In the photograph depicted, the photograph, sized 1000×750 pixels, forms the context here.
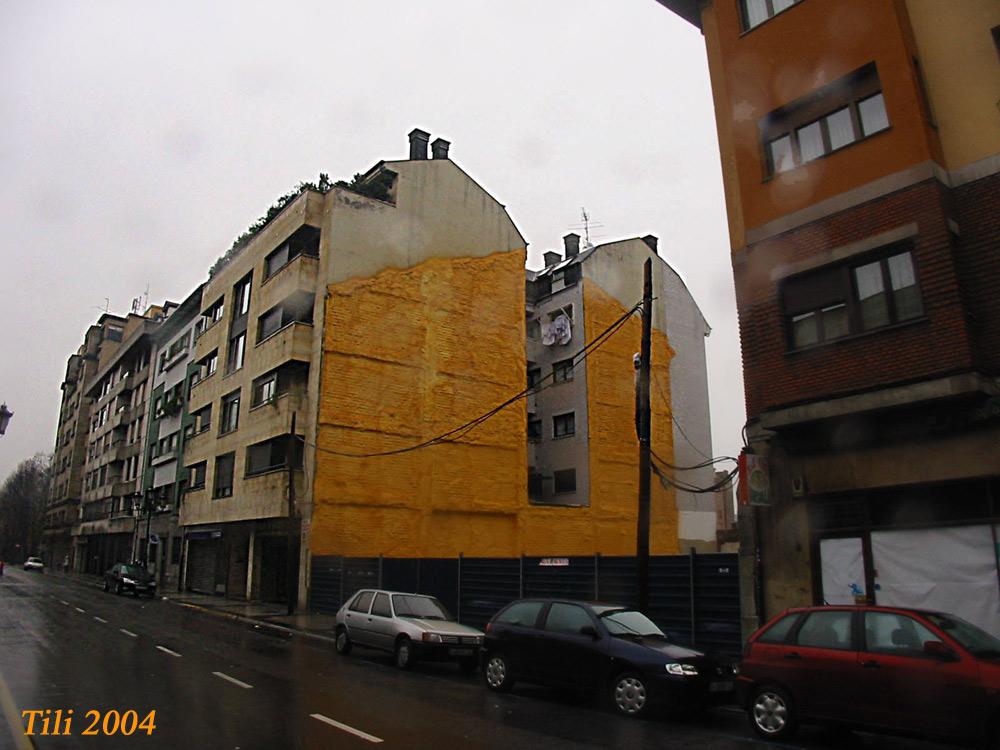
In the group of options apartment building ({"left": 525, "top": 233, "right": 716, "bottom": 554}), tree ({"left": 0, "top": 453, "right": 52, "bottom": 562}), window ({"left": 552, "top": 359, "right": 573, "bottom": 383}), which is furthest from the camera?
tree ({"left": 0, "top": 453, "right": 52, "bottom": 562})

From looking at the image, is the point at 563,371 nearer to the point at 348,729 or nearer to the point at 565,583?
the point at 565,583

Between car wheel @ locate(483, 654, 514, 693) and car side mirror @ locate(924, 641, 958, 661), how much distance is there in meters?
5.85

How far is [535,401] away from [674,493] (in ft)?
29.2

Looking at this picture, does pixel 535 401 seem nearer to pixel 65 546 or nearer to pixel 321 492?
pixel 321 492

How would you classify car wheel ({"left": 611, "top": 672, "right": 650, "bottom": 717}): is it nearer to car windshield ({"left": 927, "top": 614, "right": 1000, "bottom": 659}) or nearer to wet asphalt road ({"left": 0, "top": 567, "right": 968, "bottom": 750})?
wet asphalt road ({"left": 0, "top": 567, "right": 968, "bottom": 750})

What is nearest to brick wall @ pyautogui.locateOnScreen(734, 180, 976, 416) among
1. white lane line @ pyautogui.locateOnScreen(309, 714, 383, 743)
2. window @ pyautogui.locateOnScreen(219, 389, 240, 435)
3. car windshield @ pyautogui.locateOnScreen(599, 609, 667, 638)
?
car windshield @ pyautogui.locateOnScreen(599, 609, 667, 638)

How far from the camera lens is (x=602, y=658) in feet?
32.9

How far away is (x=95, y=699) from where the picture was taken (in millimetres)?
9172

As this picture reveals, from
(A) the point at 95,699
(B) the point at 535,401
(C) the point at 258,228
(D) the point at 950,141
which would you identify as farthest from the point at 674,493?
(A) the point at 95,699

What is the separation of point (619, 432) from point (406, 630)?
25733mm

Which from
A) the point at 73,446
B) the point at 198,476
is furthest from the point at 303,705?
the point at 73,446

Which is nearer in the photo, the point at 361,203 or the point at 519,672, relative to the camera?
the point at 519,672

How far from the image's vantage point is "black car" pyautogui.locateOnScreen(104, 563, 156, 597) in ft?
111

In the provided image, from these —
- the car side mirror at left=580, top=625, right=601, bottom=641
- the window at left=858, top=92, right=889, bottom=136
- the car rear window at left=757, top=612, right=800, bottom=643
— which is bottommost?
the car side mirror at left=580, top=625, right=601, bottom=641
